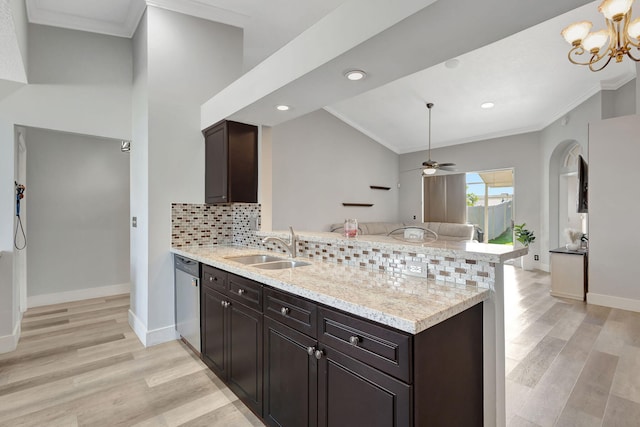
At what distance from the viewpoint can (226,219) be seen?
11.7 ft

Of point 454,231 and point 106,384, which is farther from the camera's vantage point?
point 454,231

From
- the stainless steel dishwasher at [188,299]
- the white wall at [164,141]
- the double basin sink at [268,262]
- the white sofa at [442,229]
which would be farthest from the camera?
the white sofa at [442,229]

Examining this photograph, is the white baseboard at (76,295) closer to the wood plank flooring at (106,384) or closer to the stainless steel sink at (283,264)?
the wood plank flooring at (106,384)

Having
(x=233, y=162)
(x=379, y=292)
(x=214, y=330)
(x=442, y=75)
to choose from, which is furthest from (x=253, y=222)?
(x=442, y=75)

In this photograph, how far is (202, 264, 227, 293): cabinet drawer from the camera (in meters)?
2.24

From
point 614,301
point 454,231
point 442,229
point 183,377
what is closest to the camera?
point 183,377

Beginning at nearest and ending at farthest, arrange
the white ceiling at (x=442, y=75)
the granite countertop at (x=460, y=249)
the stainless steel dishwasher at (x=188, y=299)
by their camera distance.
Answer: the granite countertop at (x=460, y=249)
the stainless steel dishwasher at (x=188, y=299)
the white ceiling at (x=442, y=75)

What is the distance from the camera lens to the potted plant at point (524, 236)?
6.25 m

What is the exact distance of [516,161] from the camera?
22.6 ft

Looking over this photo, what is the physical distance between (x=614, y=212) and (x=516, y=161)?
3134 mm

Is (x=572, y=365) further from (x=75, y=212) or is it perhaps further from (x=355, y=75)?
(x=75, y=212)


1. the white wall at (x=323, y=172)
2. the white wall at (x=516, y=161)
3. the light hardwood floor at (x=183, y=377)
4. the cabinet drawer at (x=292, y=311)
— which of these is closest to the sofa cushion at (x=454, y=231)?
the white wall at (x=516, y=161)

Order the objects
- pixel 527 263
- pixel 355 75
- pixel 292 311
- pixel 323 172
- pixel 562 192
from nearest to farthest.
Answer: pixel 292 311 < pixel 355 75 < pixel 562 192 < pixel 527 263 < pixel 323 172

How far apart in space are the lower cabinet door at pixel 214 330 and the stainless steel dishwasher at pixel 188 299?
122 mm
